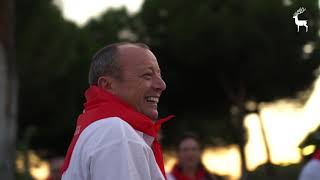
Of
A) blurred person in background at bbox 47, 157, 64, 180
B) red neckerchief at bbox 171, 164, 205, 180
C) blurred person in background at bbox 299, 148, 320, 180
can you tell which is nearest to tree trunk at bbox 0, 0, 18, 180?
blurred person in background at bbox 47, 157, 64, 180

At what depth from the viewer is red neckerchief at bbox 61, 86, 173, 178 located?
273cm

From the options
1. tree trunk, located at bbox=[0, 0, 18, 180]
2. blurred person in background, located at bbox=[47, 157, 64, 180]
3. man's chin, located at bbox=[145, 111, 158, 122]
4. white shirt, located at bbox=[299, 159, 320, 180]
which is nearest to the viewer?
man's chin, located at bbox=[145, 111, 158, 122]

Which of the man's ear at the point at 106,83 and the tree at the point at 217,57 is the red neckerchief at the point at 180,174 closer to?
the man's ear at the point at 106,83

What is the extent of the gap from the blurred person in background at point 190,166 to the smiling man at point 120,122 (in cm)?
397

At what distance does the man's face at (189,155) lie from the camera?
6.90m

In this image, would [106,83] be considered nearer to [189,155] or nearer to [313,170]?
[313,170]

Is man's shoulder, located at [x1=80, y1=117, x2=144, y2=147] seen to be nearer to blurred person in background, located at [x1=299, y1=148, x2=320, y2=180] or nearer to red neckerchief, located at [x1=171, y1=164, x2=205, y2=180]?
blurred person in background, located at [x1=299, y1=148, x2=320, y2=180]

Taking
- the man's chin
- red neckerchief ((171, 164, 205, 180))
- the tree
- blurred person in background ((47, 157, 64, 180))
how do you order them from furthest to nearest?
the tree, blurred person in background ((47, 157, 64, 180)), red neckerchief ((171, 164, 205, 180)), the man's chin

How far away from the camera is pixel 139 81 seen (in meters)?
2.83

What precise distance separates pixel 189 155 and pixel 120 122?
4295 millimetres

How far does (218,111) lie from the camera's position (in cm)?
2898

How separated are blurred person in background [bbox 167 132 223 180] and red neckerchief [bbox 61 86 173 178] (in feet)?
13.1

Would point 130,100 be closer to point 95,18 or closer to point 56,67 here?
point 56,67

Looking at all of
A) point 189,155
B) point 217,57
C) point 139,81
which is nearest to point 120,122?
point 139,81
